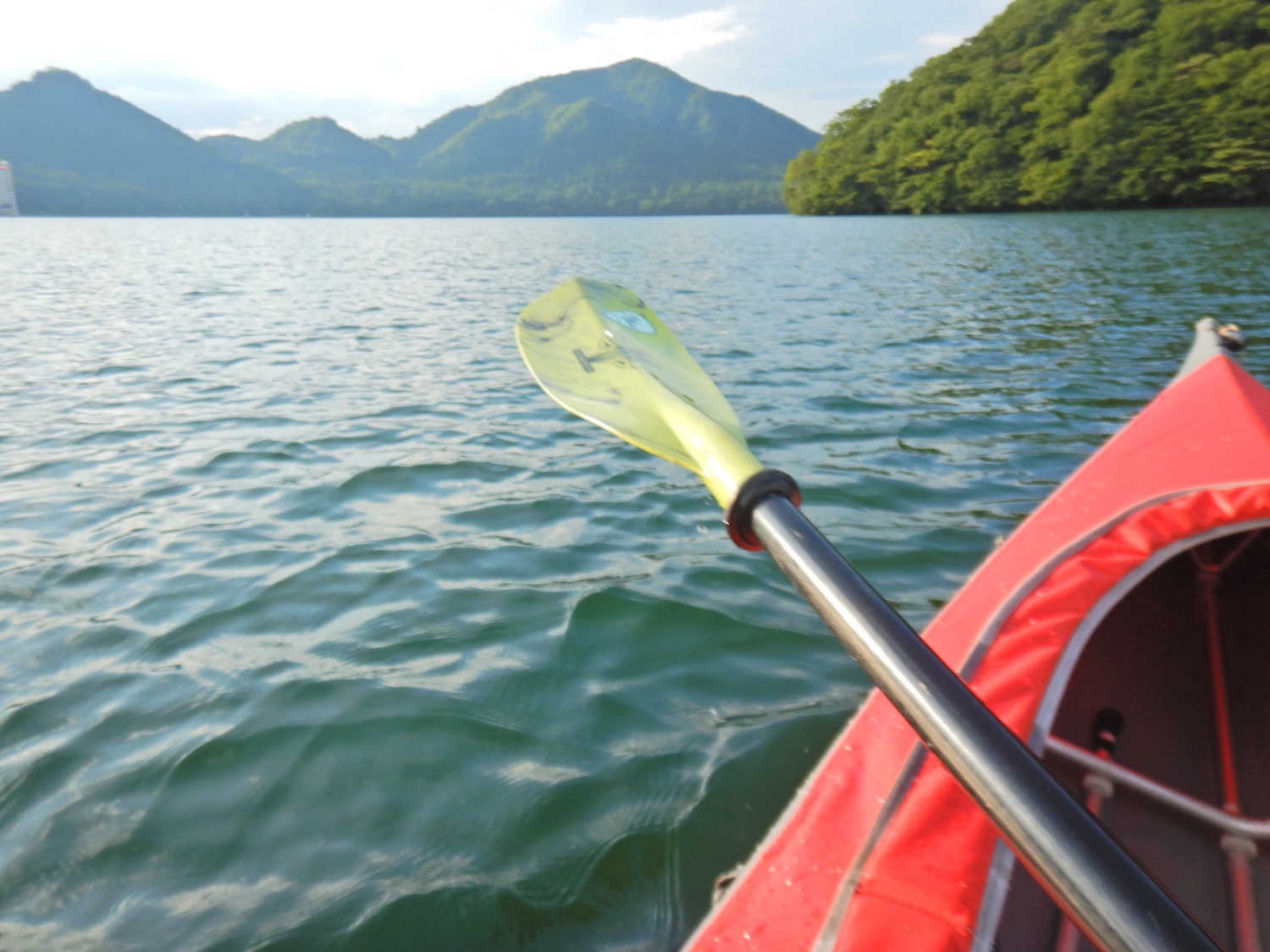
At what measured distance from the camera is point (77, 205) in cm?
10950

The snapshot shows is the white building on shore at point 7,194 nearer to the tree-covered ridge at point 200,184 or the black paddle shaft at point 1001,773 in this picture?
the tree-covered ridge at point 200,184

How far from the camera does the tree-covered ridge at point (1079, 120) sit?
35.4 meters

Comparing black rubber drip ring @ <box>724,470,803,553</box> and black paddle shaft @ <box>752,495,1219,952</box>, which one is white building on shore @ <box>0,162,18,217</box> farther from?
black paddle shaft @ <box>752,495,1219,952</box>

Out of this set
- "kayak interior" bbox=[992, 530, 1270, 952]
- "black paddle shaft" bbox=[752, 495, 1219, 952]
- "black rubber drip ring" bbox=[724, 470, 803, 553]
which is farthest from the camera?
"kayak interior" bbox=[992, 530, 1270, 952]

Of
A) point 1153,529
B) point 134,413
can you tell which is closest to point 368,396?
point 134,413

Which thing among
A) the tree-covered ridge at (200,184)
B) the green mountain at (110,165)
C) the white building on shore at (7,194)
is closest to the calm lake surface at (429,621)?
the white building on shore at (7,194)

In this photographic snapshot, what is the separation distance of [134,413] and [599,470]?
158 inches

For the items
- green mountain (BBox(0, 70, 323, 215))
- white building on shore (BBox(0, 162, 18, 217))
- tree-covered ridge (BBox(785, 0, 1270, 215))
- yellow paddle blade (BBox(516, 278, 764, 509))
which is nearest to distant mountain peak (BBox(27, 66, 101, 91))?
green mountain (BBox(0, 70, 323, 215))

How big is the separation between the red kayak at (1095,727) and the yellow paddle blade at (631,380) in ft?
2.26

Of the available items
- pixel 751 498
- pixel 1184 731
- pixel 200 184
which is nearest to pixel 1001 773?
pixel 751 498

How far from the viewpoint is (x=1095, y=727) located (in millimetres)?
2021

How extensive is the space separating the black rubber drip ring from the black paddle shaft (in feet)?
0.25

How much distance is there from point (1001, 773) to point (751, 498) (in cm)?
43

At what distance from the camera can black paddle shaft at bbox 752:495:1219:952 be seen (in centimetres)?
59
